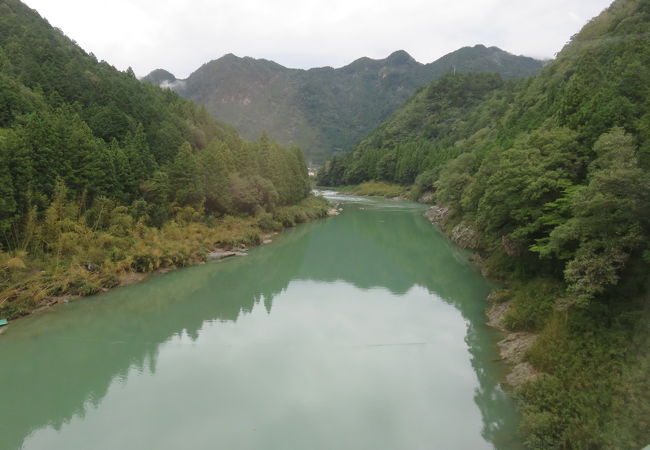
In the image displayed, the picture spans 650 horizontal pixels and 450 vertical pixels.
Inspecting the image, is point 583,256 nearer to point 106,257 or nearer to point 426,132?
point 106,257

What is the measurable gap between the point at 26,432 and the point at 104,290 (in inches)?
405

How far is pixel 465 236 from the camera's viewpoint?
2927 cm

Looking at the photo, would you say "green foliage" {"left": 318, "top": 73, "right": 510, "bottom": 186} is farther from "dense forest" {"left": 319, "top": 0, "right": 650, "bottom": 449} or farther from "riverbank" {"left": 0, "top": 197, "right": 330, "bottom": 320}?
"dense forest" {"left": 319, "top": 0, "right": 650, "bottom": 449}

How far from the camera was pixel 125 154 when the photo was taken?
25.5 m

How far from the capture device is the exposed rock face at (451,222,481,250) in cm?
2768

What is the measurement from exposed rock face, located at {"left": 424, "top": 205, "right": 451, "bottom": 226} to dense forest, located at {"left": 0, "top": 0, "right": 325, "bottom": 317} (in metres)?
12.9

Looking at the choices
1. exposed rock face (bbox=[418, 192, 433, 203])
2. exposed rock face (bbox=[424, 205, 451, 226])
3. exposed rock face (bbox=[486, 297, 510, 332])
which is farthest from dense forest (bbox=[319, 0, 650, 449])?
exposed rock face (bbox=[418, 192, 433, 203])

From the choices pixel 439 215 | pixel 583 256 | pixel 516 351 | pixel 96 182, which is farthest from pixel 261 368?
pixel 439 215

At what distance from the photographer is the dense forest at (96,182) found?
18.3 meters

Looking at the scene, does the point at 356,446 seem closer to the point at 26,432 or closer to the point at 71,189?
the point at 26,432

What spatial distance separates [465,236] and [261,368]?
2021 cm

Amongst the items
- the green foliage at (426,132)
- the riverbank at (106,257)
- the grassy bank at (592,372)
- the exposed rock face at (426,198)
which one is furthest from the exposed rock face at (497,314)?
the green foliage at (426,132)

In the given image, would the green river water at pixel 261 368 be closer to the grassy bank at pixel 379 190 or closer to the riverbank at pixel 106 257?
the riverbank at pixel 106 257

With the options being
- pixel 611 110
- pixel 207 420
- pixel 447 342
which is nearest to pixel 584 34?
pixel 611 110
